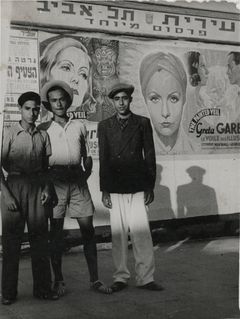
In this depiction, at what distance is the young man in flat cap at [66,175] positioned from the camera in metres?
4.98

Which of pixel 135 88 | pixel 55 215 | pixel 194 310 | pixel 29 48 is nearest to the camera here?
pixel 194 310

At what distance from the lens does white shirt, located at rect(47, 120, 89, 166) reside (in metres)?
4.96

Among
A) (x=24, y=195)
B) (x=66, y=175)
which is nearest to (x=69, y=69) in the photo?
(x=66, y=175)

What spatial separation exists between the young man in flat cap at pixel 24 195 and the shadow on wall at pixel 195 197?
8.45ft

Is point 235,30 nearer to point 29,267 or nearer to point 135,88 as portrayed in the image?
point 135,88

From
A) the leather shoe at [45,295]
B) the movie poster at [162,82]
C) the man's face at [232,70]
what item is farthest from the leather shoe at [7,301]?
the man's face at [232,70]

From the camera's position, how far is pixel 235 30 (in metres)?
6.67

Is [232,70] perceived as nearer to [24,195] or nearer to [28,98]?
[28,98]

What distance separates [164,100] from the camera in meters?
6.31

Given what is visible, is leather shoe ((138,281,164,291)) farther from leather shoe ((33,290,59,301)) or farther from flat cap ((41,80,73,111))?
flat cap ((41,80,73,111))

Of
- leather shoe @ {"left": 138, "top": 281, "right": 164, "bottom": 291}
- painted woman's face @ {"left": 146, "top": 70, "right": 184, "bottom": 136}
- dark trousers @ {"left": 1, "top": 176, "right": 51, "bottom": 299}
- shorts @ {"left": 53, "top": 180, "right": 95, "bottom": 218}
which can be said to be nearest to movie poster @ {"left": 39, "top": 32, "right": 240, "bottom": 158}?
painted woman's face @ {"left": 146, "top": 70, "right": 184, "bottom": 136}

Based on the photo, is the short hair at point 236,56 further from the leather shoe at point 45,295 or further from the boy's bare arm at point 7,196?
the leather shoe at point 45,295

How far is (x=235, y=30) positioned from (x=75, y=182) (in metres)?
3.15

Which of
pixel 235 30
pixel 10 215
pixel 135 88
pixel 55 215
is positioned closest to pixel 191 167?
pixel 135 88
